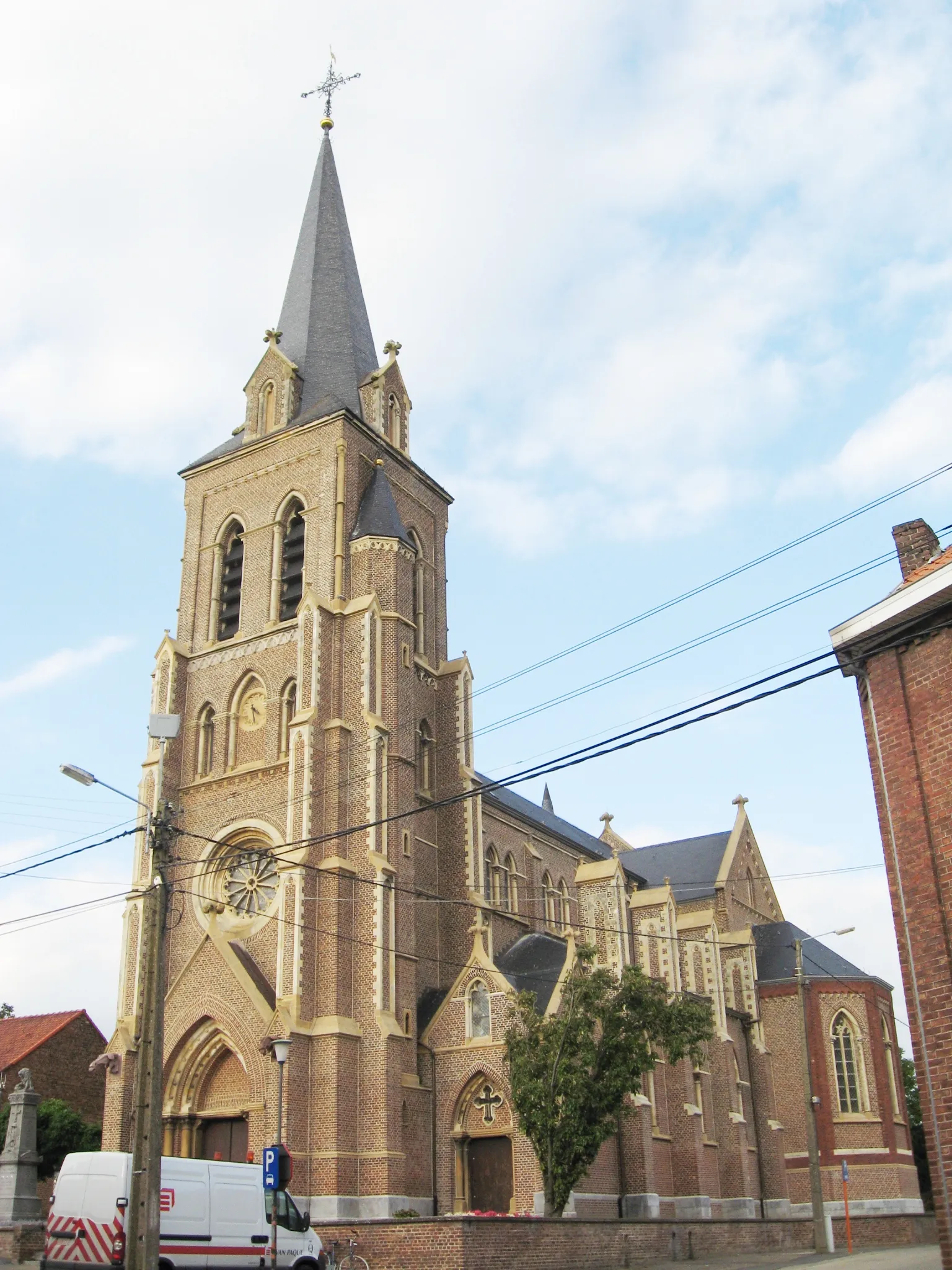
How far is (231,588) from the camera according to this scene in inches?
1492

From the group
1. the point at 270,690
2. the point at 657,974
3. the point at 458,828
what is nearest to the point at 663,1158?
the point at 657,974

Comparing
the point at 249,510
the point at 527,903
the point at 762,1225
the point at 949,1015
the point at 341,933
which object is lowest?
the point at 762,1225

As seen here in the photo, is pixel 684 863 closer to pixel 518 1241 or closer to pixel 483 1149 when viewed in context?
pixel 483 1149

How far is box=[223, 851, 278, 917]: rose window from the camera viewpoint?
32031 millimetres

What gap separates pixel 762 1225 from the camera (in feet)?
104

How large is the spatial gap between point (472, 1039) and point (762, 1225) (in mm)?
9377

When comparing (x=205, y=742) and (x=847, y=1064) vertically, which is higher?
(x=205, y=742)

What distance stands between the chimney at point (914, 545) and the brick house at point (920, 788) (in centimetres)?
162

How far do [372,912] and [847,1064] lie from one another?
21903 mm

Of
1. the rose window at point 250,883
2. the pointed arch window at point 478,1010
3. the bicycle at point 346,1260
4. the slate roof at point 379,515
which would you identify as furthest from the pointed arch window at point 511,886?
the bicycle at point 346,1260

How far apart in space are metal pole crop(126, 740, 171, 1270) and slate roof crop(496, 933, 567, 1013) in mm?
14607

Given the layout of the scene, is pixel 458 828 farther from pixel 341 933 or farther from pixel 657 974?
pixel 657 974

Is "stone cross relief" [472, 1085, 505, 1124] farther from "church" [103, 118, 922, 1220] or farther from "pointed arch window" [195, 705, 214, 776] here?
"pointed arch window" [195, 705, 214, 776]

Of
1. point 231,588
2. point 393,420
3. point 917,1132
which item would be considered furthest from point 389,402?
point 917,1132
